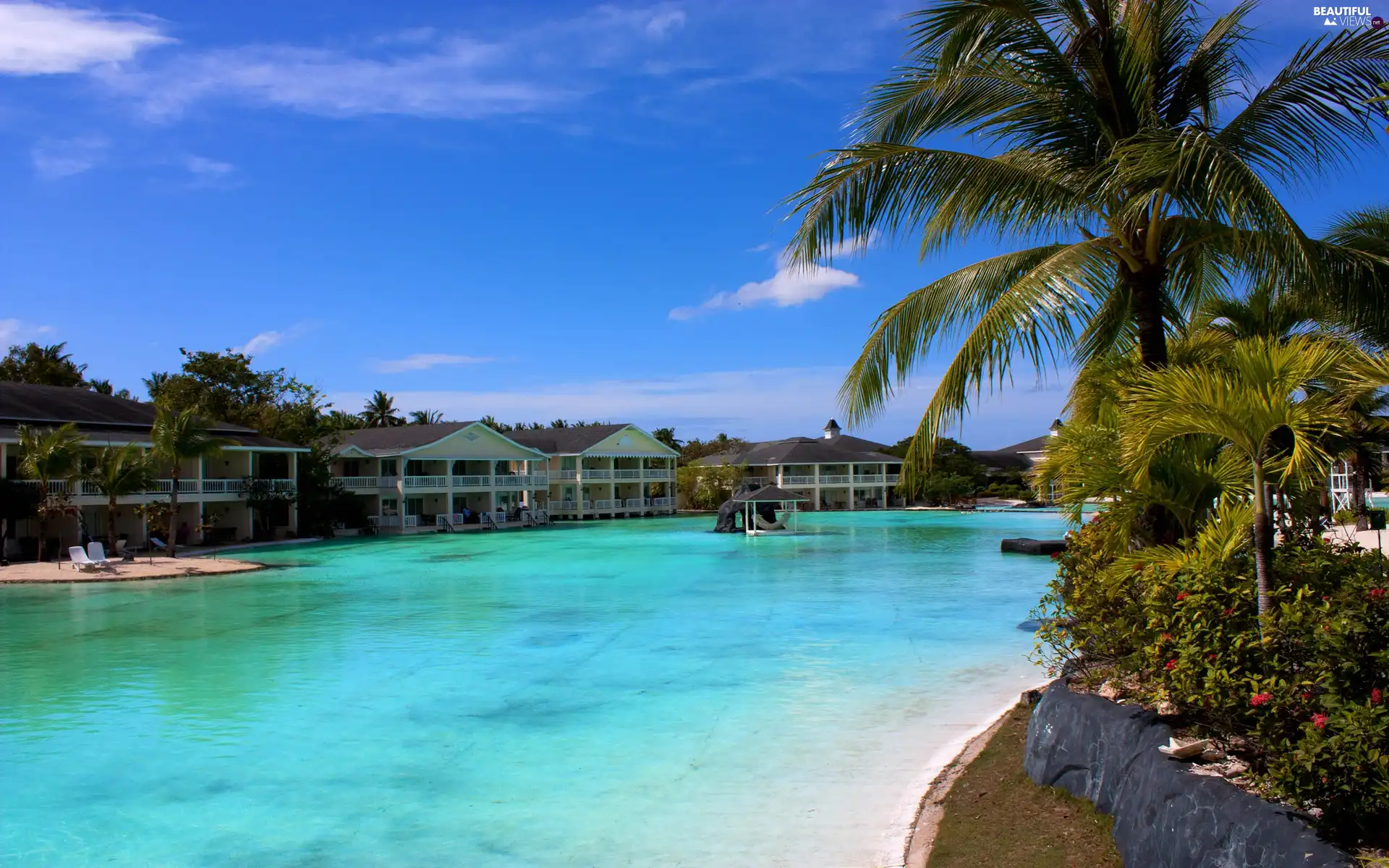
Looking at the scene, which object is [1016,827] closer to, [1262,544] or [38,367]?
[1262,544]

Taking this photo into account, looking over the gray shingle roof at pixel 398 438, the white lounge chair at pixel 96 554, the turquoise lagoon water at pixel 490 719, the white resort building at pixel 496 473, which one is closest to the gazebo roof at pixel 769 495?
the white resort building at pixel 496 473

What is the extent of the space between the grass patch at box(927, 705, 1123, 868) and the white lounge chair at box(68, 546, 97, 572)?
89.1 ft

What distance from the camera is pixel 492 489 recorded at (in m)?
51.8

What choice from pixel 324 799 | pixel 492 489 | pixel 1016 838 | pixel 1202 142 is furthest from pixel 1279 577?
pixel 492 489

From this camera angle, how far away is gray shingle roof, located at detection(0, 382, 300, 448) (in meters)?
32.3

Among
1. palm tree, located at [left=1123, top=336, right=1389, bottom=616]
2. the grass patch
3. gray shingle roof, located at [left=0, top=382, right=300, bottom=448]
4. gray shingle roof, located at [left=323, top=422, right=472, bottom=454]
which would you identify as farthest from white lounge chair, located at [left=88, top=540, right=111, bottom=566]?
palm tree, located at [left=1123, top=336, right=1389, bottom=616]

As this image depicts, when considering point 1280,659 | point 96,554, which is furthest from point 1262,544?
point 96,554

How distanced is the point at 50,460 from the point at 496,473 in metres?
28.2

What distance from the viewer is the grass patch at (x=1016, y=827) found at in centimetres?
512

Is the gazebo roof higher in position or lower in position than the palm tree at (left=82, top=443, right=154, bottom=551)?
lower

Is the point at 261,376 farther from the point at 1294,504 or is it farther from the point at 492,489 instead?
the point at 1294,504

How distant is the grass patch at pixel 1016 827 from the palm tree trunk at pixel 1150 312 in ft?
10.3

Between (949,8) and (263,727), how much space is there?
32.8ft

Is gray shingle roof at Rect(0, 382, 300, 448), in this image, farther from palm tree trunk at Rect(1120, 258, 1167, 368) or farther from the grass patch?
palm tree trunk at Rect(1120, 258, 1167, 368)
